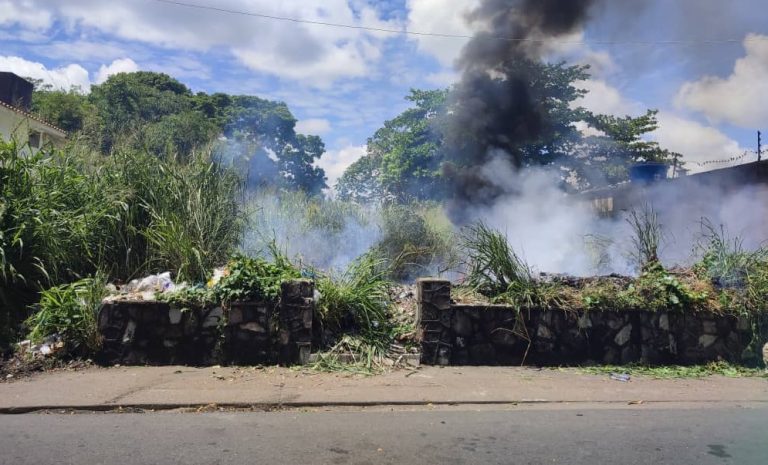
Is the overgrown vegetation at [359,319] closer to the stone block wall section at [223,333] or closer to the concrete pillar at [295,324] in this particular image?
the concrete pillar at [295,324]

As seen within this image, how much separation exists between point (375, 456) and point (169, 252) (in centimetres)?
442

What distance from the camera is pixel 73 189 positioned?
729 cm

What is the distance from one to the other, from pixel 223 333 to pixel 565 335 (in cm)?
403

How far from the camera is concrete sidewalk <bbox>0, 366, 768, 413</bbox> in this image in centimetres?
477

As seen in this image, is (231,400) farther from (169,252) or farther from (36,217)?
(36,217)

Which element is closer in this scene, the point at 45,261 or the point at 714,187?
the point at 45,261

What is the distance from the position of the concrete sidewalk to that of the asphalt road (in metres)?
0.27

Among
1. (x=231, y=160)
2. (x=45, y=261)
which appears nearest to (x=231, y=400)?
(x=45, y=261)

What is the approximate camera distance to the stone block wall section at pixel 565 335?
630 cm

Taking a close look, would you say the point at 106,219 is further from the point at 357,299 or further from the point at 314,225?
the point at 314,225

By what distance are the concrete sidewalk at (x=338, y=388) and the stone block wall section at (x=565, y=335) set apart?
27 centimetres

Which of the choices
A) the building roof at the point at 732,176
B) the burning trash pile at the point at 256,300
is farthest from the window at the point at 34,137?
the building roof at the point at 732,176

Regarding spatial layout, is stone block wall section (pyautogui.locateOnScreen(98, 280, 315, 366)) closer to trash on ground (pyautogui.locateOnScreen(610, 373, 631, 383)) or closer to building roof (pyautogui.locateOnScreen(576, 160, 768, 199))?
trash on ground (pyautogui.locateOnScreen(610, 373, 631, 383))

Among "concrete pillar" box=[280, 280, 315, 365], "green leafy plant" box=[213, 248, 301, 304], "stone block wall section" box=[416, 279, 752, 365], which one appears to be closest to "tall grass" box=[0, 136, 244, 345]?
"green leafy plant" box=[213, 248, 301, 304]
